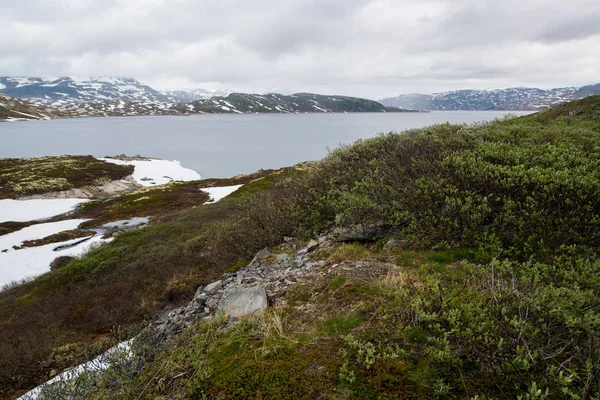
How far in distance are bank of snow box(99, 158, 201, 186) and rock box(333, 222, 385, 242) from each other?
66.9 m

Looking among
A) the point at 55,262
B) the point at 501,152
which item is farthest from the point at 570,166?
the point at 55,262

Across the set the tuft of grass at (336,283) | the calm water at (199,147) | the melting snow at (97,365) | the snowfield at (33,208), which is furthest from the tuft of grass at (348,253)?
the calm water at (199,147)

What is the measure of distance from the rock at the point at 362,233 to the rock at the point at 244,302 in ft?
10.9

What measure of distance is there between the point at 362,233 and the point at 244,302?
13.6 ft

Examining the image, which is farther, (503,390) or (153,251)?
(153,251)

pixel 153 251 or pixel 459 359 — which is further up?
pixel 459 359

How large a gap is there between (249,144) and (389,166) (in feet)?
354

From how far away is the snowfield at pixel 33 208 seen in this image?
150 feet

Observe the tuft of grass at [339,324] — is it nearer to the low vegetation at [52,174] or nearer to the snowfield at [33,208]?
the snowfield at [33,208]

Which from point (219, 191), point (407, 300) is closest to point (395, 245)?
point (407, 300)

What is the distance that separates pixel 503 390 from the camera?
3465 millimetres

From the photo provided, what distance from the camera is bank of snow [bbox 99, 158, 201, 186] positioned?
70375 mm

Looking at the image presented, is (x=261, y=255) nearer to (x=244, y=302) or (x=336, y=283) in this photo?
(x=244, y=302)

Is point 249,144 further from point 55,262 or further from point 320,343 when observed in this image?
point 320,343
